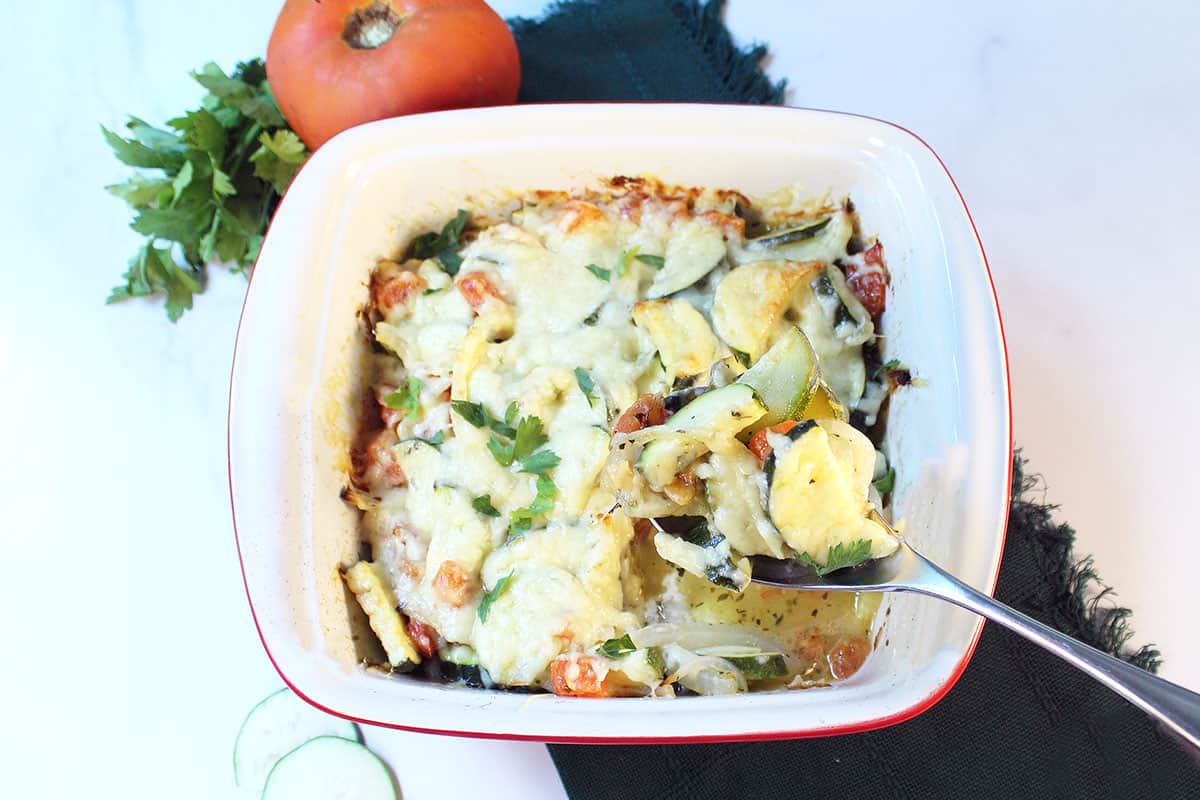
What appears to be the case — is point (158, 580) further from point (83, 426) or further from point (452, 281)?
point (452, 281)

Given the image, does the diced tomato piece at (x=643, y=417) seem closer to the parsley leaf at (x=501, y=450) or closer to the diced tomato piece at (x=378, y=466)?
the parsley leaf at (x=501, y=450)

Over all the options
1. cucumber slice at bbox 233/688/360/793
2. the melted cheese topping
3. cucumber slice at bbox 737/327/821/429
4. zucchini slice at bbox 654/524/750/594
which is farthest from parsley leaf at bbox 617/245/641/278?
cucumber slice at bbox 233/688/360/793

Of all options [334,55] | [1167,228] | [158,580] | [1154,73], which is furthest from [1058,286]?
[158,580]

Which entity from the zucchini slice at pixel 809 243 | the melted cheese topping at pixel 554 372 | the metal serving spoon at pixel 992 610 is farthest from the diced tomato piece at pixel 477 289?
the metal serving spoon at pixel 992 610

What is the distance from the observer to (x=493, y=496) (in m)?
1.63

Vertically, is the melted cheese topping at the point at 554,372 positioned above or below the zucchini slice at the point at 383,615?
above

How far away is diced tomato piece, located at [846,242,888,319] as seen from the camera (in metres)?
1.72

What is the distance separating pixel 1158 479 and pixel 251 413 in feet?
5.71

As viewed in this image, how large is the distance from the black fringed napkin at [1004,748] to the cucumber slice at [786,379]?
68 centimetres

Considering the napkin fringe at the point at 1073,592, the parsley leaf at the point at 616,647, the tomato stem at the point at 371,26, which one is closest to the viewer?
the parsley leaf at the point at 616,647

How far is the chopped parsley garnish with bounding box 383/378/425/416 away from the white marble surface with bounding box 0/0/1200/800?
0.56 metres

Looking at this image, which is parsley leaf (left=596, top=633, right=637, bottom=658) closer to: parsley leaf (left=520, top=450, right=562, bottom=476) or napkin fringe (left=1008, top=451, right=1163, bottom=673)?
parsley leaf (left=520, top=450, right=562, bottom=476)

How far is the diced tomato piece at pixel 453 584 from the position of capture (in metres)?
1.58

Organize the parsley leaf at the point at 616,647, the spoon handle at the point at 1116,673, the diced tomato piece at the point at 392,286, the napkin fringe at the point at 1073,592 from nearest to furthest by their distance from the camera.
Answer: the spoon handle at the point at 1116,673, the parsley leaf at the point at 616,647, the napkin fringe at the point at 1073,592, the diced tomato piece at the point at 392,286
